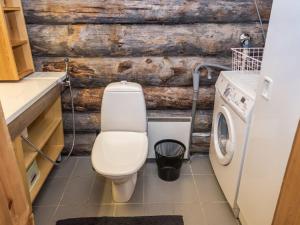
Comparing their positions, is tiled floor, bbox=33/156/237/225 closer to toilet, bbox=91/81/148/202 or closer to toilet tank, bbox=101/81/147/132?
toilet, bbox=91/81/148/202

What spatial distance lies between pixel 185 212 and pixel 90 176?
91 centimetres

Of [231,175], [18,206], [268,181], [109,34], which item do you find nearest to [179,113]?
[231,175]

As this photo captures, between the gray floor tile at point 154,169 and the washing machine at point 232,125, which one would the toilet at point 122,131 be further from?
the washing machine at point 232,125

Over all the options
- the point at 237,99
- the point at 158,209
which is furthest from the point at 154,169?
the point at 237,99

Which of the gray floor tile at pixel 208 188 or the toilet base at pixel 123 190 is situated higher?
the toilet base at pixel 123 190

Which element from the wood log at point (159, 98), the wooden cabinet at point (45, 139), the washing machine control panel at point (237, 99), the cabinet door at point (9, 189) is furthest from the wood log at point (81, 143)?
the cabinet door at point (9, 189)

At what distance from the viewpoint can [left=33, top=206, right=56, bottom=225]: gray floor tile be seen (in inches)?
69.2

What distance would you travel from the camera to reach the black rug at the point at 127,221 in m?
1.73

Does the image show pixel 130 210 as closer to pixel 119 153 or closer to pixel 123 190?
pixel 123 190

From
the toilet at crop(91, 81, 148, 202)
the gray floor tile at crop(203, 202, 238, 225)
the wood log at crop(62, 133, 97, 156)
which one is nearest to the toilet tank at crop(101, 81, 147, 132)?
the toilet at crop(91, 81, 148, 202)

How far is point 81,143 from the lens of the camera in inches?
95.1

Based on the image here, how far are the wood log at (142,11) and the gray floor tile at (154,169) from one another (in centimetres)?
131

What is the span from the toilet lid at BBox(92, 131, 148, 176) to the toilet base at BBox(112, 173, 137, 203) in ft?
0.66

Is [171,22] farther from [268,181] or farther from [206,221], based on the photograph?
[206,221]
